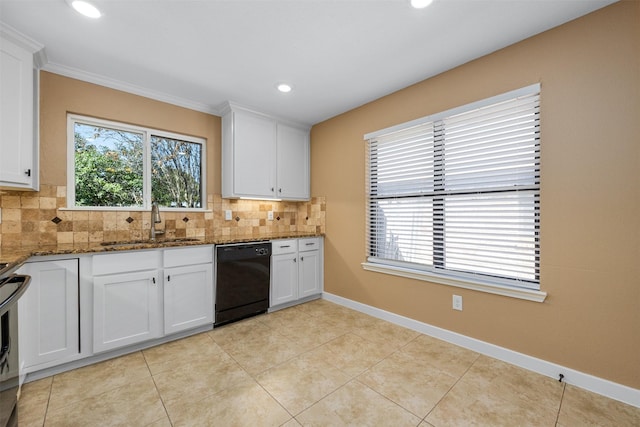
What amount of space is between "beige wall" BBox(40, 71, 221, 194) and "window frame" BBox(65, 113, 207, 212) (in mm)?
49

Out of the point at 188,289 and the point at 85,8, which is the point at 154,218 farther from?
the point at 85,8

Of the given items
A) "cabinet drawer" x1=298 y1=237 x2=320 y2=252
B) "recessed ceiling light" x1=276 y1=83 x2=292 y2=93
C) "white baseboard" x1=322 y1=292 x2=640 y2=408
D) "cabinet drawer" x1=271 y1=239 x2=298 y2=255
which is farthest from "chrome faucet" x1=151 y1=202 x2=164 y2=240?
"white baseboard" x1=322 y1=292 x2=640 y2=408

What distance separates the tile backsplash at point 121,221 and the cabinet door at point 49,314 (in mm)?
541

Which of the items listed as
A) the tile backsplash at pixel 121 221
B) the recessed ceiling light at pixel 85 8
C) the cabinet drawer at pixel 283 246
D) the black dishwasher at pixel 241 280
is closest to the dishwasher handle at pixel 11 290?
the tile backsplash at pixel 121 221

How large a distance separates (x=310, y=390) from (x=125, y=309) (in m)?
1.61

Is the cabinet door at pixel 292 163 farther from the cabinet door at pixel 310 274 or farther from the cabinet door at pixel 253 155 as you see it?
the cabinet door at pixel 310 274

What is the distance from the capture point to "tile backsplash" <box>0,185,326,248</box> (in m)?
2.19

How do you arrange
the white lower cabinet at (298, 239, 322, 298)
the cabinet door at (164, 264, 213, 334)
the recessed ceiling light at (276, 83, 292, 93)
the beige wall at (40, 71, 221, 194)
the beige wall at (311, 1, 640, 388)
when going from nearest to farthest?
the beige wall at (311, 1, 640, 388) → the beige wall at (40, 71, 221, 194) → the cabinet door at (164, 264, 213, 334) → the recessed ceiling light at (276, 83, 292, 93) → the white lower cabinet at (298, 239, 322, 298)

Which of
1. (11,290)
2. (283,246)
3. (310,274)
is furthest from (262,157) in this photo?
(11,290)

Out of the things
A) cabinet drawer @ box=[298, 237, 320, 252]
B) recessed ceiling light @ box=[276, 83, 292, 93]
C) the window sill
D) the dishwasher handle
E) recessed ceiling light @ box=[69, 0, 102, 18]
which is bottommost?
the window sill

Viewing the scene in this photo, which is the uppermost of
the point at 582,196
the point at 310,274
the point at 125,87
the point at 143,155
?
the point at 125,87

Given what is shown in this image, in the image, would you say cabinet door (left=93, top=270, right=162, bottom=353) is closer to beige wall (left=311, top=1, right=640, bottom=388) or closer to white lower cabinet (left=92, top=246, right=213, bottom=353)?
white lower cabinet (left=92, top=246, right=213, bottom=353)

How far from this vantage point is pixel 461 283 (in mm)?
2365

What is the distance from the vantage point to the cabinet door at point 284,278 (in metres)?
3.22
